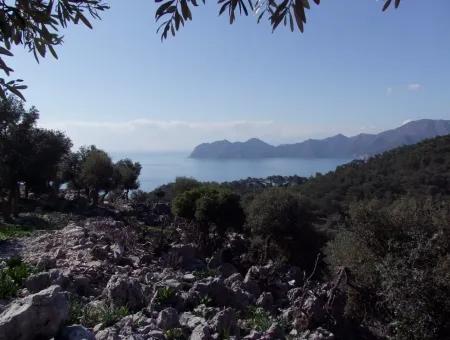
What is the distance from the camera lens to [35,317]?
21.6ft

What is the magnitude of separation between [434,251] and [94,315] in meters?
8.86

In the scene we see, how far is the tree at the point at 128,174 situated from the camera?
198 feet

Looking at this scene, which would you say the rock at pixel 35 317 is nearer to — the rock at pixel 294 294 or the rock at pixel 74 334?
the rock at pixel 74 334

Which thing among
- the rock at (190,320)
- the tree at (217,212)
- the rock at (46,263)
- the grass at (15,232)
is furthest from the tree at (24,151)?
the rock at (190,320)

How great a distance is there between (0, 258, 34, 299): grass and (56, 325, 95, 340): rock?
129 inches

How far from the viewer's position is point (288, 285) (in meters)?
15.6

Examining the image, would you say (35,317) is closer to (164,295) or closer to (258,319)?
(164,295)

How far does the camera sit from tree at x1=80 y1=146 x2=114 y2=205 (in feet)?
157

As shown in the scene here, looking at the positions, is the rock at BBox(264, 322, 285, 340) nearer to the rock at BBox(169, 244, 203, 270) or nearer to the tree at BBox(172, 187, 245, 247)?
the rock at BBox(169, 244, 203, 270)

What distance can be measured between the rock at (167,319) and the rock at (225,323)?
658 mm

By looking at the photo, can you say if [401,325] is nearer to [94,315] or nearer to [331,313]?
[331,313]

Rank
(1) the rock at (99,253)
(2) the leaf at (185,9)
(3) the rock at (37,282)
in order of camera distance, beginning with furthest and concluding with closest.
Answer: (1) the rock at (99,253) → (3) the rock at (37,282) → (2) the leaf at (185,9)

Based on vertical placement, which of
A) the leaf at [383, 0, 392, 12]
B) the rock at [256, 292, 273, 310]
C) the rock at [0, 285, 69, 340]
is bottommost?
the rock at [256, 292, 273, 310]

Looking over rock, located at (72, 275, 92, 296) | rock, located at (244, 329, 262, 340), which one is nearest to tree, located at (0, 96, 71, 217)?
rock, located at (72, 275, 92, 296)
